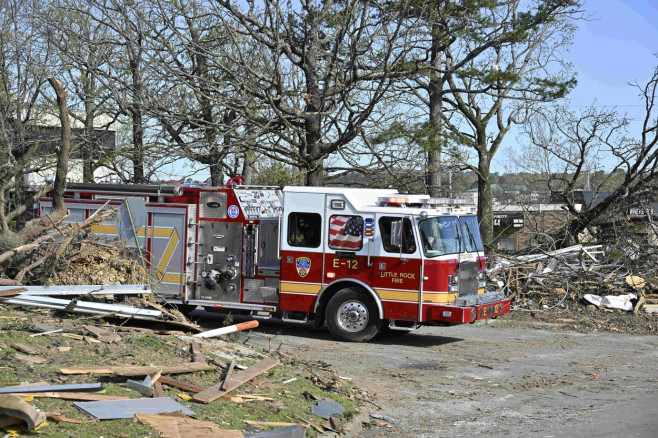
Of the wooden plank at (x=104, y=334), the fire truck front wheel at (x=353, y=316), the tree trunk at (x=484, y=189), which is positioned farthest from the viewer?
the tree trunk at (x=484, y=189)

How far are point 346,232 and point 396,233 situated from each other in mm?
1044

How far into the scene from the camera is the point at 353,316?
544 inches

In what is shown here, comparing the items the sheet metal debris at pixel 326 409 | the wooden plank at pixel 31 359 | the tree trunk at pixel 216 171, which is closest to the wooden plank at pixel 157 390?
the wooden plank at pixel 31 359

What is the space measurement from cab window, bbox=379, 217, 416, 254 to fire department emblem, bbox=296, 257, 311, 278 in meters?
1.48

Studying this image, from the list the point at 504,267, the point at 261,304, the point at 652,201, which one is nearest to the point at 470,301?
the point at 261,304

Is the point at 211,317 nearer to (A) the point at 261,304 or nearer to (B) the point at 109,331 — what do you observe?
(A) the point at 261,304

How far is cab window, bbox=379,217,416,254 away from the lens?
13359 mm

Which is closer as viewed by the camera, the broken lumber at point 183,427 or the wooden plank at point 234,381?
the broken lumber at point 183,427

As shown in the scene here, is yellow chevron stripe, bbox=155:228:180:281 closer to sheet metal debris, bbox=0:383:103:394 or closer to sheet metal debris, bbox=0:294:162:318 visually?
sheet metal debris, bbox=0:294:162:318

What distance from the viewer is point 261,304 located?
14.6m

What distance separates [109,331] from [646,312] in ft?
40.9

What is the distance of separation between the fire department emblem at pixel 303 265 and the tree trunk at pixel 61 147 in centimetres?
422

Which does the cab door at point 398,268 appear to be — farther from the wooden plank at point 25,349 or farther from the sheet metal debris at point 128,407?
the sheet metal debris at point 128,407

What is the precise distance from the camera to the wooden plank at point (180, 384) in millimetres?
7941
